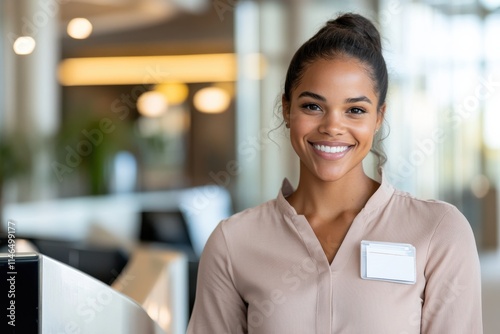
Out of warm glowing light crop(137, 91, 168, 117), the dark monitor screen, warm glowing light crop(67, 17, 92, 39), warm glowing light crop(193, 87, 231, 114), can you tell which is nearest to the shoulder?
the dark monitor screen

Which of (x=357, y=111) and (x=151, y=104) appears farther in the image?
(x=151, y=104)

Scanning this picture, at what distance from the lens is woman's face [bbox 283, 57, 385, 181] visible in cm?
175

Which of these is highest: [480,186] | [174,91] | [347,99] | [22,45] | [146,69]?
[146,69]

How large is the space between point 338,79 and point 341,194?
0.28 meters

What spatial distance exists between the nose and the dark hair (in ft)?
0.45

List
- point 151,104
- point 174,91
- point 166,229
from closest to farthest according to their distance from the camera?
point 166,229 < point 151,104 < point 174,91

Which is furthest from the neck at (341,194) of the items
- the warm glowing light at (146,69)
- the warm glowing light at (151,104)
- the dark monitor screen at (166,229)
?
the warm glowing light at (151,104)

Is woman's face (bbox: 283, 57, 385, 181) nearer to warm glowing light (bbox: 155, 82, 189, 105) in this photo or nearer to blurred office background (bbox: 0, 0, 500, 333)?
blurred office background (bbox: 0, 0, 500, 333)

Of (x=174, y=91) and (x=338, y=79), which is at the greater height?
(x=174, y=91)

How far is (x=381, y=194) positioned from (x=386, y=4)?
23.6 feet

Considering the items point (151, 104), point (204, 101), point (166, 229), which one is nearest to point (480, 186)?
point (166, 229)

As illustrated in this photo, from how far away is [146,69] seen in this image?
1451 centimetres

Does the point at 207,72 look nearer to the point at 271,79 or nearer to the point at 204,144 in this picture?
the point at 204,144
